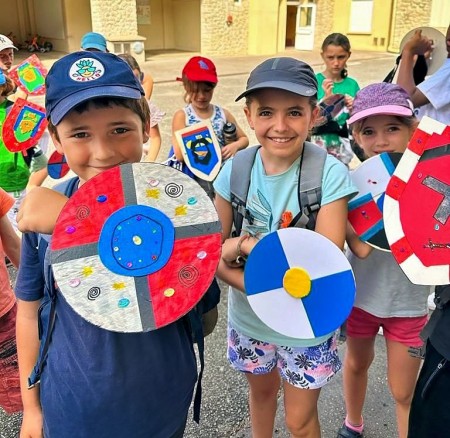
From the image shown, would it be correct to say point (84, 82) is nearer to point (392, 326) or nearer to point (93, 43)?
point (392, 326)

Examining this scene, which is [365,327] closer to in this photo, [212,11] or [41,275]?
[41,275]

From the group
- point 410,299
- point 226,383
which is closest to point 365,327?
point 410,299

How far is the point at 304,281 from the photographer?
1.54 metres

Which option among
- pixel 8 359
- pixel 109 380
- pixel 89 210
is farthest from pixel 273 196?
pixel 8 359

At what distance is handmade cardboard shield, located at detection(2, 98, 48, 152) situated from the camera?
341 centimetres

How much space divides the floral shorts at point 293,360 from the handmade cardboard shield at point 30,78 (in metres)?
3.13

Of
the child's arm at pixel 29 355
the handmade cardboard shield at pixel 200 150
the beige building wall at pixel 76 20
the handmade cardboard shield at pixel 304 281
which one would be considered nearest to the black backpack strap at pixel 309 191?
the handmade cardboard shield at pixel 304 281

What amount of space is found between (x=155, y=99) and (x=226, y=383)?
29.7 ft

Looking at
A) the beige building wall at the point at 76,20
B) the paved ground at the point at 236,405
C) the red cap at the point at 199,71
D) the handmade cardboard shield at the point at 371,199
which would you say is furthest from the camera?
the beige building wall at the point at 76,20

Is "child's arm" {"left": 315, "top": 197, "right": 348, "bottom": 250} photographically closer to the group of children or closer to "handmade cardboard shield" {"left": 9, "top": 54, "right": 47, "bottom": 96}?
the group of children

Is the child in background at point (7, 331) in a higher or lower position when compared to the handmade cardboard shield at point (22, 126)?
lower

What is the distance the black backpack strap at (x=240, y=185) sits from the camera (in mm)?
1778

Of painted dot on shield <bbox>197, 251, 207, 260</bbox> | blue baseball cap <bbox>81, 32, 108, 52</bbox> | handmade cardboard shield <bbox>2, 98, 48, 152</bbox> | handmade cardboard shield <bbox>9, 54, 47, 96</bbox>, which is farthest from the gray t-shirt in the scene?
blue baseball cap <bbox>81, 32, 108, 52</bbox>

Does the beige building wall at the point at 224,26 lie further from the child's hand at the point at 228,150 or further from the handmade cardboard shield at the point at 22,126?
the handmade cardboard shield at the point at 22,126
